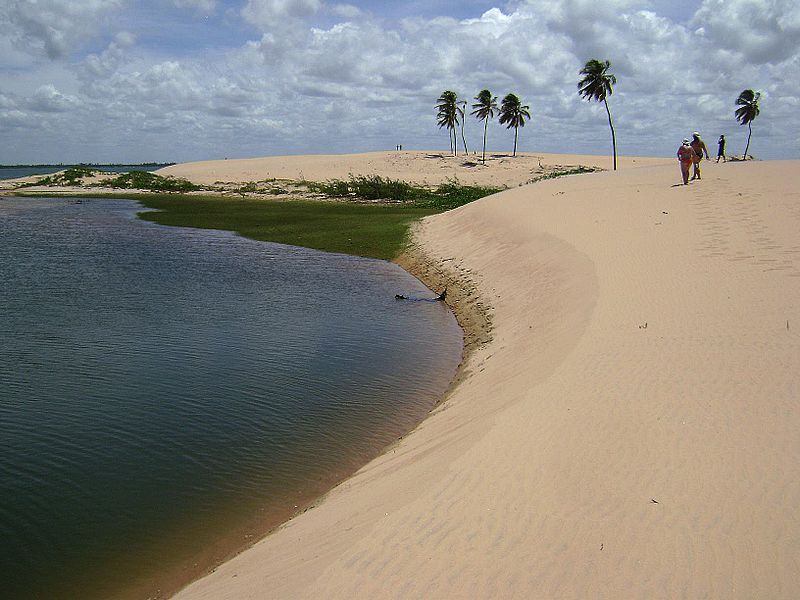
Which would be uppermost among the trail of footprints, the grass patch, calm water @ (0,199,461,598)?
the trail of footprints

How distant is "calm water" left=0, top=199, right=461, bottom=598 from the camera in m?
7.13

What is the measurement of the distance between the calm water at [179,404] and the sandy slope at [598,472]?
0.93m

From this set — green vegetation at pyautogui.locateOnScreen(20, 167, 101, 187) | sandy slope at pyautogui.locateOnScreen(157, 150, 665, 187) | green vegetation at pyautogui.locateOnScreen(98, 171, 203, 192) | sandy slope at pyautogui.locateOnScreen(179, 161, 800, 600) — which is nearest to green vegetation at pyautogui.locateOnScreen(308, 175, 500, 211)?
sandy slope at pyautogui.locateOnScreen(157, 150, 665, 187)

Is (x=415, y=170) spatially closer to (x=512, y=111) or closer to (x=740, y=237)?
(x=512, y=111)

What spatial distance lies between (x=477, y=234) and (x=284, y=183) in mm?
A: 45069

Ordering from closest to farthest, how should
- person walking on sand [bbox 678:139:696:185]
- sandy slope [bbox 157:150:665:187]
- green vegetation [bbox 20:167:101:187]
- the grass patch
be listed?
person walking on sand [bbox 678:139:696:185]
the grass patch
sandy slope [bbox 157:150:665:187]
green vegetation [bbox 20:167:101:187]

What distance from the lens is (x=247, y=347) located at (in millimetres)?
13797

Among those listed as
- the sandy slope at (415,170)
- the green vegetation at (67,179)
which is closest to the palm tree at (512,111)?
the sandy slope at (415,170)

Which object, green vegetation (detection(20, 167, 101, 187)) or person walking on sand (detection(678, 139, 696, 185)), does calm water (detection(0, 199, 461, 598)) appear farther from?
green vegetation (detection(20, 167, 101, 187))

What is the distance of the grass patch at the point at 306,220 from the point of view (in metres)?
30.8

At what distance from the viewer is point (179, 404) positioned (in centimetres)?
1064

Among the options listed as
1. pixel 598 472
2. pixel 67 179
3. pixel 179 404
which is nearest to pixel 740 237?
pixel 598 472

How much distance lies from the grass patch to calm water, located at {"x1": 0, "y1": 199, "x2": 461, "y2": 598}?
8911mm

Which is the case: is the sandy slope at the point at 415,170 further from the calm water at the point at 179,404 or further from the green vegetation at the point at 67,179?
the calm water at the point at 179,404
